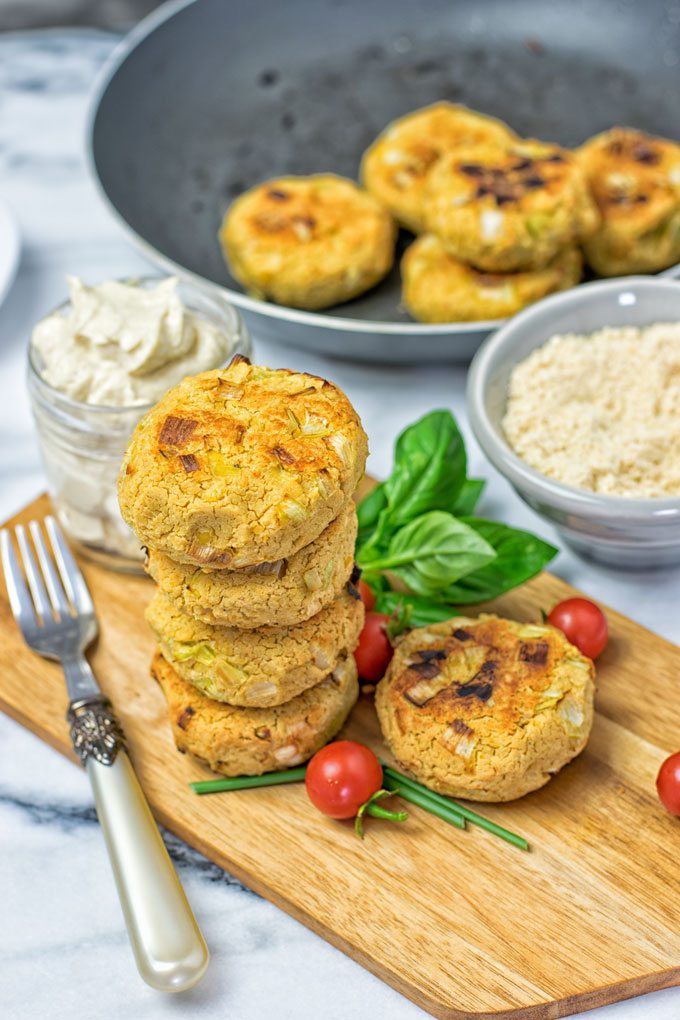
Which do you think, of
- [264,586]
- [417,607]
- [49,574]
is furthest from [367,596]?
[49,574]

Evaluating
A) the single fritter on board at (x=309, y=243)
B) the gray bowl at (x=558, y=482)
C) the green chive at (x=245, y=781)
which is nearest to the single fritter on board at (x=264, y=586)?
the green chive at (x=245, y=781)

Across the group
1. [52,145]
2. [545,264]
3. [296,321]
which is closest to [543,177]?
[545,264]

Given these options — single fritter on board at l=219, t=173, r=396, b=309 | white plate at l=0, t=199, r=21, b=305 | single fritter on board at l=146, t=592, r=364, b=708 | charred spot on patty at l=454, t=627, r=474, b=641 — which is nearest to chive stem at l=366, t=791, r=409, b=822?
single fritter on board at l=146, t=592, r=364, b=708

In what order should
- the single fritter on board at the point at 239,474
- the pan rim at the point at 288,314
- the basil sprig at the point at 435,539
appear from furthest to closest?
the pan rim at the point at 288,314
the basil sprig at the point at 435,539
the single fritter on board at the point at 239,474

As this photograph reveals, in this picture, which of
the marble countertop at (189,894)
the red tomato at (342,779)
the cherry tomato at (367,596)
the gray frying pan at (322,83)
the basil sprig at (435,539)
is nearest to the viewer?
A: the marble countertop at (189,894)

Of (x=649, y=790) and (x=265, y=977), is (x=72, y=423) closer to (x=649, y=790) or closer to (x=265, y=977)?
(x=265, y=977)

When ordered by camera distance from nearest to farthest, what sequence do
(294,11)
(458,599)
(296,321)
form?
(458,599) < (296,321) < (294,11)

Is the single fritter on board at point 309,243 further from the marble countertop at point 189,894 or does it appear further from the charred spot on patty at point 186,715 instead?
the charred spot on patty at point 186,715

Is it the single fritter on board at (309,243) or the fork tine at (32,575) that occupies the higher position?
the single fritter on board at (309,243)

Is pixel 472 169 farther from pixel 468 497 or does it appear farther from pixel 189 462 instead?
pixel 189 462
